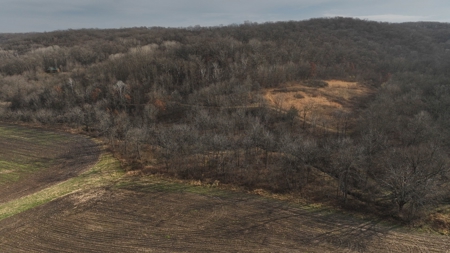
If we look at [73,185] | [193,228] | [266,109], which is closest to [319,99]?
[266,109]

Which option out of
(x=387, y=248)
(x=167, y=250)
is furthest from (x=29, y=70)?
(x=387, y=248)

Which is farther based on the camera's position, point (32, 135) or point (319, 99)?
point (319, 99)

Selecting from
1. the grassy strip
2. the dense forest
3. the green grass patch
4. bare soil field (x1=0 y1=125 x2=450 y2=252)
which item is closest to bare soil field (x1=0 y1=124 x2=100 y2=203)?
the green grass patch

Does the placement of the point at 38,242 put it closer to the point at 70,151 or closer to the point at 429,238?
the point at 70,151

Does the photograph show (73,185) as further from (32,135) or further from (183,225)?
(32,135)

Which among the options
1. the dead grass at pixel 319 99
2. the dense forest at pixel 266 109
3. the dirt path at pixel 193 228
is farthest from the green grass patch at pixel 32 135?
the dead grass at pixel 319 99
